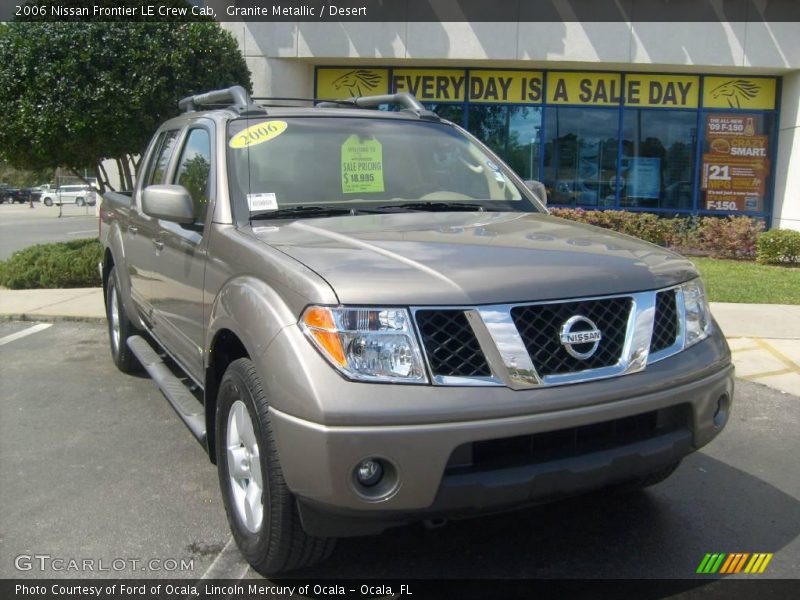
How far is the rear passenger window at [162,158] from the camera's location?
15.3 ft

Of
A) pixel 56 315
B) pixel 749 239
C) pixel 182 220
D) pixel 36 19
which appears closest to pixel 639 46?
pixel 749 239

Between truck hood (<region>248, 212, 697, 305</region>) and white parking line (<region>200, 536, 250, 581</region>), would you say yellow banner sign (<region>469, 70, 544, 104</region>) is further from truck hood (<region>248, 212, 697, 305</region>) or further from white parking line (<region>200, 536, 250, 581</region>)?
white parking line (<region>200, 536, 250, 581</region>)

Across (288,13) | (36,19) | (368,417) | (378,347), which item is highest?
(288,13)

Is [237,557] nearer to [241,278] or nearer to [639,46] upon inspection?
[241,278]

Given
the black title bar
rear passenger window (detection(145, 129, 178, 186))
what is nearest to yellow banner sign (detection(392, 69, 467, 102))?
the black title bar

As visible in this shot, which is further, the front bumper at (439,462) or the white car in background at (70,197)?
the white car in background at (70,197)

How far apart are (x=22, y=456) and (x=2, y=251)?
14.4 m

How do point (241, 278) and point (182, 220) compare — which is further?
point (182, 220)

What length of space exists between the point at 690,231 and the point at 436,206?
38.8 ft

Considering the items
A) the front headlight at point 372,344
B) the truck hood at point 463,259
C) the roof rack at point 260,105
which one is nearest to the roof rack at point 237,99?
the roof rack at point 260,105

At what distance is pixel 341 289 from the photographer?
243 cm

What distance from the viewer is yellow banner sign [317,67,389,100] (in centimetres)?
1596

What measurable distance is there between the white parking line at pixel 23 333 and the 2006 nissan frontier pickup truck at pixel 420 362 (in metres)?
4.55

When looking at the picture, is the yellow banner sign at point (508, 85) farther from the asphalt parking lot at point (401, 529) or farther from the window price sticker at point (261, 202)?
the window price sticker at point (261, 202)
